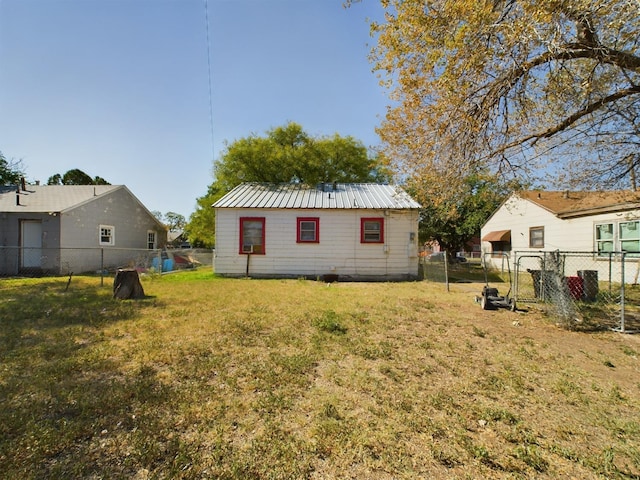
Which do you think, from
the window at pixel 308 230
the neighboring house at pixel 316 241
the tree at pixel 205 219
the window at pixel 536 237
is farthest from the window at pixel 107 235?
the window at pixel 536 237

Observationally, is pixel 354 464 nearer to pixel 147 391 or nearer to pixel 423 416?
pixel 423 416

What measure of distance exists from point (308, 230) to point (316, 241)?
63 cm

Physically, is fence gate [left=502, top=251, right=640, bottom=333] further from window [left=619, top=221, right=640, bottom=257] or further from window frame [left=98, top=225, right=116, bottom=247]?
window frame [left=98, top=225, right=116, bottom=247]

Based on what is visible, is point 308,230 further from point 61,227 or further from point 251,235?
point 61,227

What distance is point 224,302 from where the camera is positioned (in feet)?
25.8

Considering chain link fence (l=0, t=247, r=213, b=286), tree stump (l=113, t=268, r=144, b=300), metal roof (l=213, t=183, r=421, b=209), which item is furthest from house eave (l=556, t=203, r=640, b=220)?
chain link fence (l=0, t=247, r=213, b=286)

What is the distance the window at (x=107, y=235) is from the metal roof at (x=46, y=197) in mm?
1822

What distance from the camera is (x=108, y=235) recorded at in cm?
1703

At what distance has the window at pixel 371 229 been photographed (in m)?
13.3

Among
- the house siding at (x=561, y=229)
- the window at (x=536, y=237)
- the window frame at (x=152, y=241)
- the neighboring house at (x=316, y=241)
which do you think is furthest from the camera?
the window frame at (x=152, y=241)

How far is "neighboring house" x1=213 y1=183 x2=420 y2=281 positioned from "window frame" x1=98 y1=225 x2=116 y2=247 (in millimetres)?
8188

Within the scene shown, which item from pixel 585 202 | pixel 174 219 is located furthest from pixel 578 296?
pixel 174 219

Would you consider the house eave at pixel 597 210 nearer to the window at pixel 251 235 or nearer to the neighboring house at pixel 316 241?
the neighboring house at pixel 316 241

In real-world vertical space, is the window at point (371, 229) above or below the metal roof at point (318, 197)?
below
